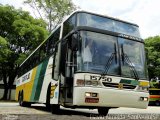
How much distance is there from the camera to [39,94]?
51.1 feet

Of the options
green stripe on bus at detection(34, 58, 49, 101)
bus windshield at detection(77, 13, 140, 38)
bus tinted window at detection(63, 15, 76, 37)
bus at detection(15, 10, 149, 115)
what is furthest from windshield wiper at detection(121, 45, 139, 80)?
green stripe on bus at detection(34, 58, 49, 101)

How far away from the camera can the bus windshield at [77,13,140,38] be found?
11.6 m

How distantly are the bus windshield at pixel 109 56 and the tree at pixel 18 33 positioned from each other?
2780 centimetres

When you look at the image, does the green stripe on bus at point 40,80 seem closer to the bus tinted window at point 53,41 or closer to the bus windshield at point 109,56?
the bus tinted window at point 53,41

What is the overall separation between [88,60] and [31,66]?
8.56 meters

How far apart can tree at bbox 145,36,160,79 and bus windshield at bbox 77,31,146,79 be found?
Answer: 38200 millimetres

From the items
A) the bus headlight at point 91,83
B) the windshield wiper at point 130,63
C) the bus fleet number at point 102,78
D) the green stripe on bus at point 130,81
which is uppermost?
the windshield wiper at point 130,63

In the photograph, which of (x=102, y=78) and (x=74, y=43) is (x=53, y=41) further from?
(x=102, y=78)

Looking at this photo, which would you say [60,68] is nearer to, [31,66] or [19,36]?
[31,66]

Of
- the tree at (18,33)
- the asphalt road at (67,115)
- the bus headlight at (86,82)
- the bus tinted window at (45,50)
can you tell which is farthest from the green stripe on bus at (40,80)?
the tree at (18,33)

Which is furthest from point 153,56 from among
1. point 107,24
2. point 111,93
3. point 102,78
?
point 102,78

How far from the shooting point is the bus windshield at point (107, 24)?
11594 mm

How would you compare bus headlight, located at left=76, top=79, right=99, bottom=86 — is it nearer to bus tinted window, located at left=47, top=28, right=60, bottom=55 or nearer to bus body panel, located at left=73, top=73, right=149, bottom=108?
bus body panel, located at left=73, top=73, right=149, bottom=108

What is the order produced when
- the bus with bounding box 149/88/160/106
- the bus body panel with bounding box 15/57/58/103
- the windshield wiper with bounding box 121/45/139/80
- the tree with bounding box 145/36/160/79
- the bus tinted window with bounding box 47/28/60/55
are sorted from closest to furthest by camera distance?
the windshield wiper with bounding box 121/45/139/80
the bus tinted window with bounding box 47/28/60/55
the bus body panel with bounding box 15/57/58/103
the bus with bounding box 149/88/160/106
the tree with bounding box 145/36/160/79
